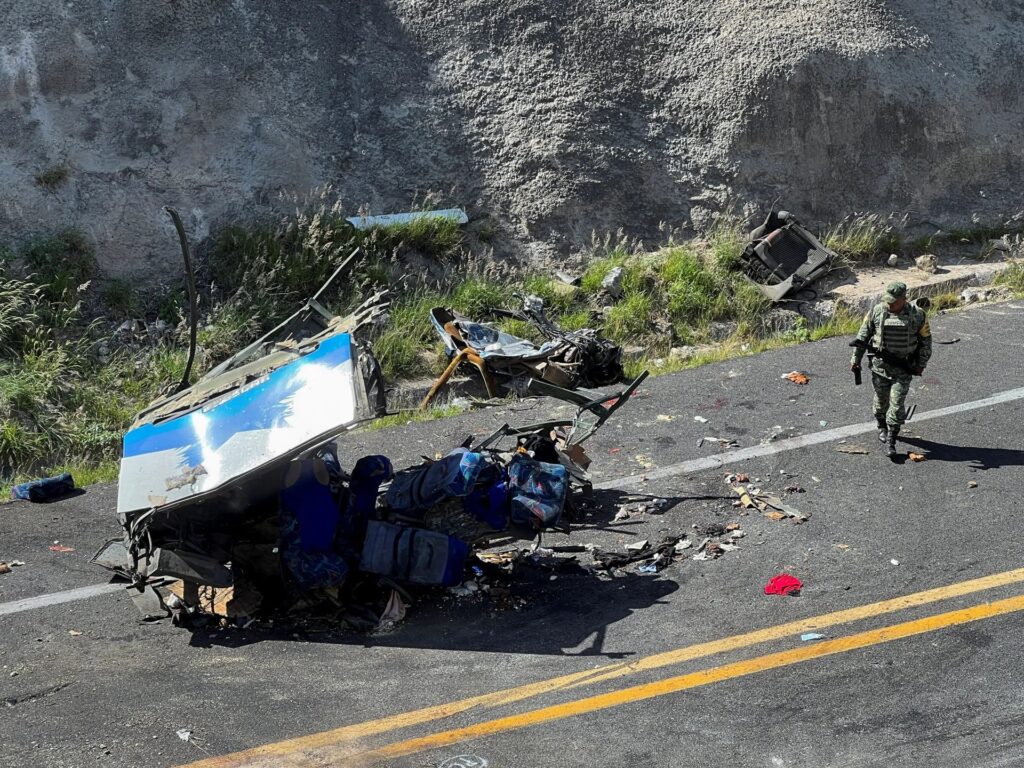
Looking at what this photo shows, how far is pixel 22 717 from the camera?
5.39 m

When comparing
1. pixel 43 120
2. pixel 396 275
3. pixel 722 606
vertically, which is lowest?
pixel 722 606

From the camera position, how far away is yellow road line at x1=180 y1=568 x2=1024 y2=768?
510 cm

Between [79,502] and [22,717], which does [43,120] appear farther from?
[22,717]

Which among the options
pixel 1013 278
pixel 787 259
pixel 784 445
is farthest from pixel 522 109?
pixel 784 445

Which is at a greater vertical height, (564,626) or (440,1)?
(440,1)

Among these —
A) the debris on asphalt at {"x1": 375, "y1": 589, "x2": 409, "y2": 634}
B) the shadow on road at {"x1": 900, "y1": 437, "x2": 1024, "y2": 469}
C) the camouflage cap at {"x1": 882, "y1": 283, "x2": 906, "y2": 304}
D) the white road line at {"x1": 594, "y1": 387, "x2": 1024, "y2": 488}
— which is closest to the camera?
the debris on asphalt at {"x1": 375, "y1": 589, "x2": 409, "y2": 634}

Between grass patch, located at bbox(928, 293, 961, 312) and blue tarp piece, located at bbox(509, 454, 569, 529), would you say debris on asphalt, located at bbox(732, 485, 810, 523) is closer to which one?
blue tarp piece, located at bbox(509, 454, 569, 529)

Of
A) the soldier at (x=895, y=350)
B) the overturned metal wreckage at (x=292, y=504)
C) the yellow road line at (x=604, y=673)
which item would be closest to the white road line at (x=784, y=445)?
the soldier at (x=895, y=350)

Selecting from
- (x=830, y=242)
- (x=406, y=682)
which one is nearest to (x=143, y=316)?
(x=406, y=682)

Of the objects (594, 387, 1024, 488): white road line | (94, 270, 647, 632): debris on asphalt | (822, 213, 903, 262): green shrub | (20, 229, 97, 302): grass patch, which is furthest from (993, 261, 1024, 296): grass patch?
(20, 229, 97, 302): grass patch

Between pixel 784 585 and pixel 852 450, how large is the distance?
205cm

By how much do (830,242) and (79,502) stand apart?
26.1 ft

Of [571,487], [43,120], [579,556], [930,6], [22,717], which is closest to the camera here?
[22,717]

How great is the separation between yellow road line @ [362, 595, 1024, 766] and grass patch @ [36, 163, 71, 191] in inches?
306
